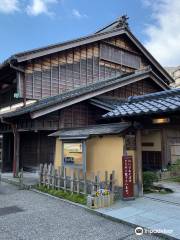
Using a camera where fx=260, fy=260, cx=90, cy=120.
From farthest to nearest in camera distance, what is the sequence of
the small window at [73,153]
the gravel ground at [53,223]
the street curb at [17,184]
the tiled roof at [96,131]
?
the street curb at [17,184]
the small window at [73,153]
the tiled roof at [96,131]
the gravel ground at [53,223]

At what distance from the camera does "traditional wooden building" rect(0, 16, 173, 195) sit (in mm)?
13477

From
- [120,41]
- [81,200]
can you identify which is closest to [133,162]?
[81,200]

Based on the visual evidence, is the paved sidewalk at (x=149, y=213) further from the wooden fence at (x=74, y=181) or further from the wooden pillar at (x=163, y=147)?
the wooden pillar at (x=163, y=147)

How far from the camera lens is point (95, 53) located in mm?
18531

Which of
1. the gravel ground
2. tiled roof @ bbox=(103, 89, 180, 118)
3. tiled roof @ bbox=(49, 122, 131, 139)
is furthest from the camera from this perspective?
tiled roof @ bbox=(49, 122, 131, 139)

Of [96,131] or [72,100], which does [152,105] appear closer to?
[96,131]

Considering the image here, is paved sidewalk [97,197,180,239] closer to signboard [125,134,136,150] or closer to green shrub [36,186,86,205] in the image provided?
green shrub [36,186,86,205]

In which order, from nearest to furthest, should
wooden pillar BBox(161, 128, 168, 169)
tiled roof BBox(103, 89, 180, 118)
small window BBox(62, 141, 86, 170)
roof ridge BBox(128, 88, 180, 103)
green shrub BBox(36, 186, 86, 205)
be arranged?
1. tiled roof BBox(103, 89, 180, 118)
2. roof ridge BBox(128, 88, 180, 103)
3. green shrub BBox(36, 186, 86, 205)
4. small window BBox(62, 141, 86, 170)
5. wooden pillar BBox(161, 128, 168, 169)

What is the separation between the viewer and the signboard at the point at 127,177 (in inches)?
343

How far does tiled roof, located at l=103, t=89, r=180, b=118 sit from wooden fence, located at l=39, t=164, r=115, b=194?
86.2 inches

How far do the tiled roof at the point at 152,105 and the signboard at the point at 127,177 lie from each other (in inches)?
62.6

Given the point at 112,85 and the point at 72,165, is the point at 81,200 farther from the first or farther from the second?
the point at 112,85

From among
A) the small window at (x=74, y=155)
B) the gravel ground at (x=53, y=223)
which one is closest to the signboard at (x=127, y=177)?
the gravel ground at (x=53, y=223)

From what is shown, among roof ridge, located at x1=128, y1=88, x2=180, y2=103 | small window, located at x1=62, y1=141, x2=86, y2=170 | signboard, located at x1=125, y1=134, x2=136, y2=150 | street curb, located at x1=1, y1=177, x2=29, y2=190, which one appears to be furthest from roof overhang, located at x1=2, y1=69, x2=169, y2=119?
signboard, located at x1=125, y1=134, x2=136, y2=150
